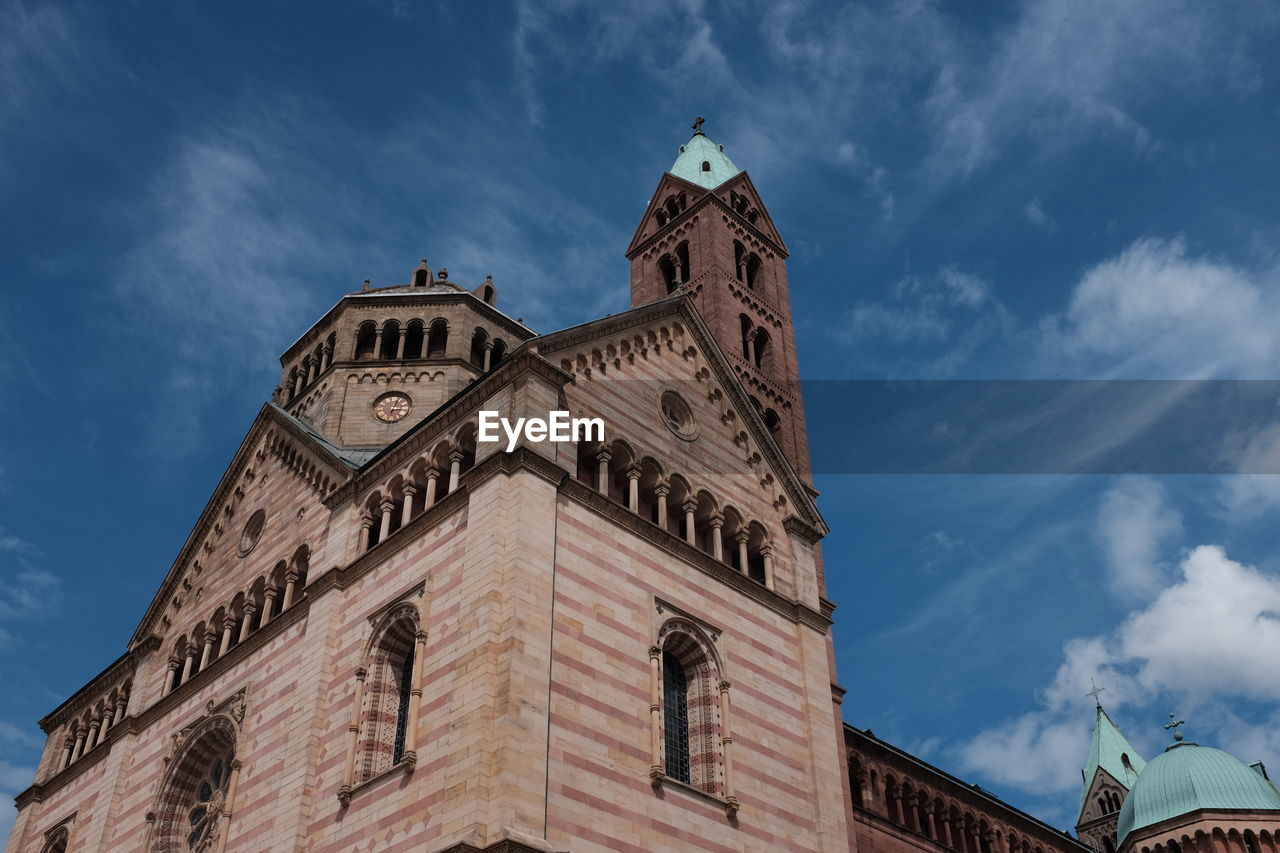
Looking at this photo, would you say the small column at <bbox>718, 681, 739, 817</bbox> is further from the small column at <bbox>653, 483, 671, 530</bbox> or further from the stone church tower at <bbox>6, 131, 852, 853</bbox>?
A: the small column at <bbox>653, 483, 671, 530</bbox>

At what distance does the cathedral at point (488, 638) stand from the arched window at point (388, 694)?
57mm

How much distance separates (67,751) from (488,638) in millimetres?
26112

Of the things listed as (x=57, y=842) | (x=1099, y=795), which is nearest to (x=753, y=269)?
(x=57, y=842)

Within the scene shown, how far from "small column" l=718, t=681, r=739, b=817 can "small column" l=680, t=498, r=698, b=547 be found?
13.4 ft

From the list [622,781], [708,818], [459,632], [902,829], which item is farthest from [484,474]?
[902,829]

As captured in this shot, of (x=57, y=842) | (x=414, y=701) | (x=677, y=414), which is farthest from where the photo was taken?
(x=57, y=842)

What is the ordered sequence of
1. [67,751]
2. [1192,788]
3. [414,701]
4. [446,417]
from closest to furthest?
[414,701] → [446,417] → [67,751] → [1192,788]

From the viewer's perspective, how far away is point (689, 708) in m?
29.7

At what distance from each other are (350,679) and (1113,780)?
246 feet

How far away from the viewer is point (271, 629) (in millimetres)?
33625

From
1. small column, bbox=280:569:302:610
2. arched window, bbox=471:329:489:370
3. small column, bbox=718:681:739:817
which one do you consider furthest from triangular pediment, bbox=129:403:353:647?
small column, bbox=718:681:739:817

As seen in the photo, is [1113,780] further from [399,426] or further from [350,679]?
[350,679]

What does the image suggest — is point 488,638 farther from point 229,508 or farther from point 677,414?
point 229,508

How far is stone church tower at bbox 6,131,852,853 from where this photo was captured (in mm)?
25422
